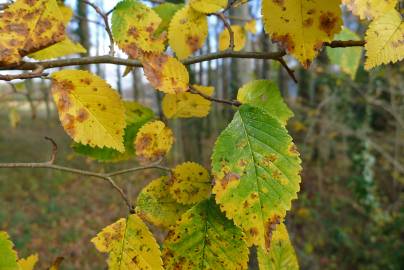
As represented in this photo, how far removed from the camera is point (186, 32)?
0.77 metres

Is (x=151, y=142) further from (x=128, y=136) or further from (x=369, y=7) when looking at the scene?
(x=369, y=7)

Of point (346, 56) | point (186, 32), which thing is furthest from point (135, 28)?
point (346, 56)

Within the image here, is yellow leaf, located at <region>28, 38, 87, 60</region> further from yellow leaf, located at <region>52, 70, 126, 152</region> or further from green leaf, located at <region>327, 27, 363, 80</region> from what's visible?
green leaf, located at <region>327, 27, 363, 80</region>

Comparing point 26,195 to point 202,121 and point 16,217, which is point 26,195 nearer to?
point 16,217

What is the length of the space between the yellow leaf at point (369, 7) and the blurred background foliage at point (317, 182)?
2635 mm

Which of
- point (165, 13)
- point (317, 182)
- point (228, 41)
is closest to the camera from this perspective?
point (165, 13)

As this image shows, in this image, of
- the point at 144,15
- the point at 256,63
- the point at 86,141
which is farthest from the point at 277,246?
the point at 256,63

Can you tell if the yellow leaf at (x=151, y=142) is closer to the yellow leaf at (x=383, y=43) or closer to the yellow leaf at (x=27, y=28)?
the yellow leaf at (x=27, y=28)

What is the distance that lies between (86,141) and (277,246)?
37 cm

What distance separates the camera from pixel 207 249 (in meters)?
0.53

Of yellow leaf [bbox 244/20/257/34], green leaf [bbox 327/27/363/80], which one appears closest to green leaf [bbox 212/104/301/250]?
green leaf [bbox 327/27/363/80]

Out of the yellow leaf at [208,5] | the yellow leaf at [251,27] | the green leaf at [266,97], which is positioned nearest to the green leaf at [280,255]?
the green leaf at [266,97]

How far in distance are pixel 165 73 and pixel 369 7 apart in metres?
0.31

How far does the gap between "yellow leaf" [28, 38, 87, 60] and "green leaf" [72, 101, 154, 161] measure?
0.15 m
